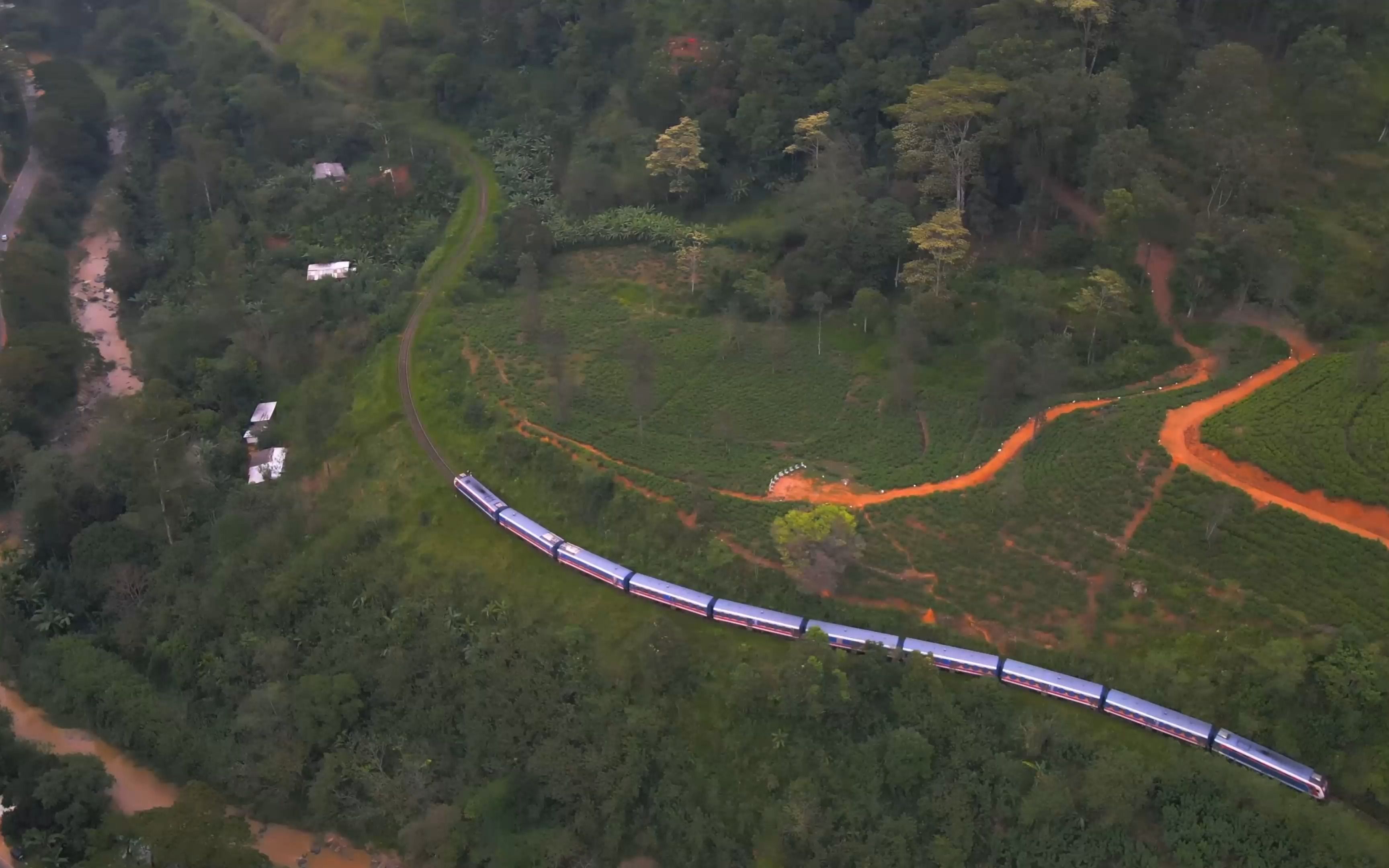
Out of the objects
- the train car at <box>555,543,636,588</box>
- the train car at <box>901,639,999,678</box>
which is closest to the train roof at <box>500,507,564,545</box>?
the train car at <box>555,543,636,588</box>

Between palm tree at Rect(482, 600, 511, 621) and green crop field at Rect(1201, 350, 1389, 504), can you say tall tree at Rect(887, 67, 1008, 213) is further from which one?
palm tree at Rect(482, 600, 511, 621)

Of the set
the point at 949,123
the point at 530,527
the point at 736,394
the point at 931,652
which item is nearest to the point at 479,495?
the point at 530,527

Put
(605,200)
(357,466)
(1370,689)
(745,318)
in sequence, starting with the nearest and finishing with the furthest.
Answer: (1370,689), (357,466), (745,318), (605,200)

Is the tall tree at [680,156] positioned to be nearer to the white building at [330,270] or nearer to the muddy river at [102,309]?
the white building at [330,270]

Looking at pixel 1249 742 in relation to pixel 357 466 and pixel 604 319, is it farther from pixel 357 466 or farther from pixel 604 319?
pixel 357 466

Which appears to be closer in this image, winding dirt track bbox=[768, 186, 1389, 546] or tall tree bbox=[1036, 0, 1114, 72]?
winding dirt track bbox=[768, 186, 1389, 546]

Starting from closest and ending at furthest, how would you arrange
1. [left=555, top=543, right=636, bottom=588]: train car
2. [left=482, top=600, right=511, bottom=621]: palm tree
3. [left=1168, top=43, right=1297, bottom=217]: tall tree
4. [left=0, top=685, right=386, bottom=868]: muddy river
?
[left=0, top=685, right=386, bottom=868]: muddy river < [left=555, top=543, right=636, bottom=588]: train car < [left=482, top=600, right=511, bottom=621]: palm tree < [left=1168, top=43, right=1297, bottom=217]: tall tree

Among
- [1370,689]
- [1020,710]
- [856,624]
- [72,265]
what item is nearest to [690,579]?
[856,624]

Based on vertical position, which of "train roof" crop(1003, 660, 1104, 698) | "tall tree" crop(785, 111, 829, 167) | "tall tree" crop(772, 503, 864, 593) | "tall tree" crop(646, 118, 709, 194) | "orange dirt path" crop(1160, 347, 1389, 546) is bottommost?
"train roof" crop(1003, 660, 1104, 698)
